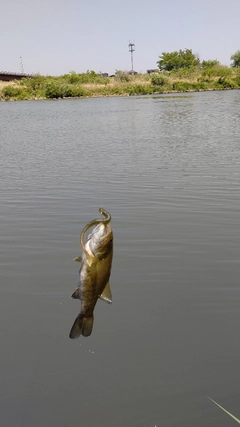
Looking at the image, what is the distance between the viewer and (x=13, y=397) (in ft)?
14.2

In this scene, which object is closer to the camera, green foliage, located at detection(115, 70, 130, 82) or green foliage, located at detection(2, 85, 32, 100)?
green foliage, located at detection(2, 85, 32, 100)

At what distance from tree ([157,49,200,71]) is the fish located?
11811cm

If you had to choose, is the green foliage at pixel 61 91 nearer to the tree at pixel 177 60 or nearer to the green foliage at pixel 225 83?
the green foliage at pixel 225 83

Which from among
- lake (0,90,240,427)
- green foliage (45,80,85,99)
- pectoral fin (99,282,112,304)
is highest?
pectoral fin (99,282,112,304)

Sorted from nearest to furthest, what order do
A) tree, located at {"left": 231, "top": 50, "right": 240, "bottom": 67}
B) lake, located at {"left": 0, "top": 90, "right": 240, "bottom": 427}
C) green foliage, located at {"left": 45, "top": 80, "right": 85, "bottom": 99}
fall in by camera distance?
lake, located at {"left": 0, "top": 90, "right": 240, "bottom": 427}
green foliage, located at {"left": 45, "top": 80, "right": 85, "bottom": 99}
tree, located at {"left": 231, "top": 50, "right": 240, "bottom": 67}

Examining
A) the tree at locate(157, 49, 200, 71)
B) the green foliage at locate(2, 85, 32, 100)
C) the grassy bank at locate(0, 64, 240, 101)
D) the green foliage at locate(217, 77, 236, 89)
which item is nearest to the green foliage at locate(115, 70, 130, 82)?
the grassy bank at locate(0, 64, 240, 101)

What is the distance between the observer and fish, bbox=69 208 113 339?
2822mm

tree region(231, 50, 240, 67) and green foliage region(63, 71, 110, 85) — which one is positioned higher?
tree region(231, 50, 240, 67)

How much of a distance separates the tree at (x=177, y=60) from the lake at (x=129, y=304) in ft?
355

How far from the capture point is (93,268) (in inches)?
118

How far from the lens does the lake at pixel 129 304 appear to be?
4246mm

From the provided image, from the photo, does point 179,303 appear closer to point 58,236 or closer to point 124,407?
point 124,407

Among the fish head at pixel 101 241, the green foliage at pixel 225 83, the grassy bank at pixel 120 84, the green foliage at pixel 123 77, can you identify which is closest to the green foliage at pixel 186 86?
the grassy bank at pixel 120 84

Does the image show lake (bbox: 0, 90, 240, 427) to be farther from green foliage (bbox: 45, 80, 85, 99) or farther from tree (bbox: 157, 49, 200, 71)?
tree (bbox: 157, 49, 200, 71)
